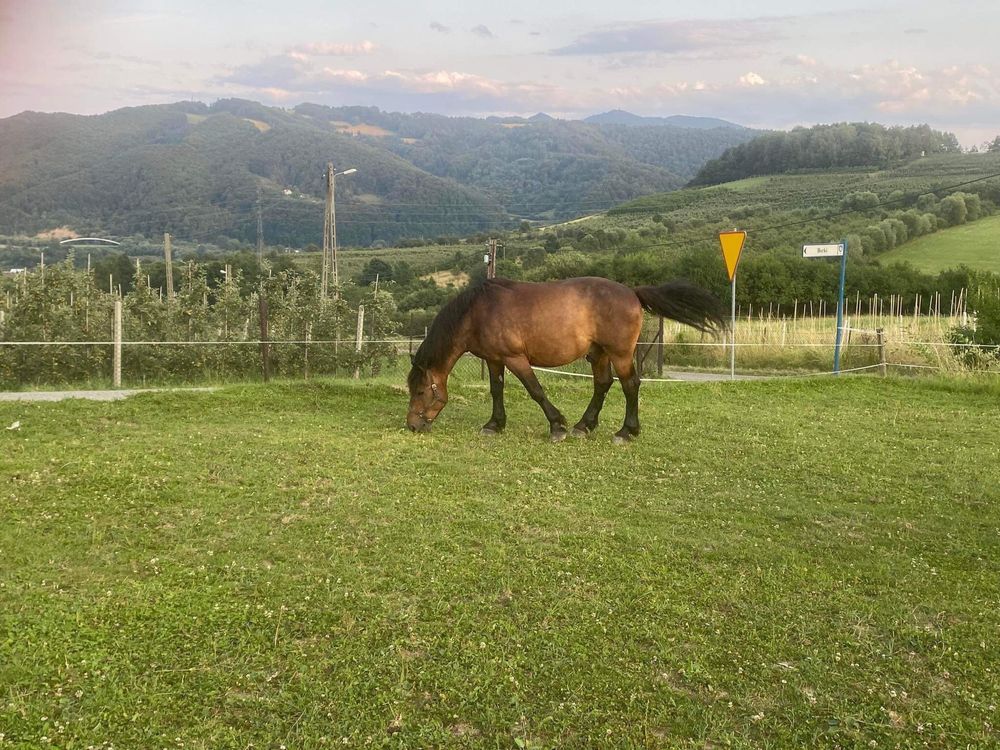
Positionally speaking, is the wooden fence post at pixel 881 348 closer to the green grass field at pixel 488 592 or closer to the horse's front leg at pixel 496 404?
the green grass field at pixel 488 592

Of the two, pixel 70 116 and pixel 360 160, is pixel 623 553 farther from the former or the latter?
pixel 70 116

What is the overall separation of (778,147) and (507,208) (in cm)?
5386

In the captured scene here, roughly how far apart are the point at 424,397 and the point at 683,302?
3.55 meters

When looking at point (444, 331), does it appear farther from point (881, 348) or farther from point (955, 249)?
point (955, 249)

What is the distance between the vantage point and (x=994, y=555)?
5.45 meters

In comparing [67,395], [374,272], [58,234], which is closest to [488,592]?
[67,395]

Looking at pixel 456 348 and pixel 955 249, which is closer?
pixel 456 348

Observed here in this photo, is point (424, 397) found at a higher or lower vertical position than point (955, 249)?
lower

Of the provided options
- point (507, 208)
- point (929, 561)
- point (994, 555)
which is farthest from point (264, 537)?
point (507, 208)

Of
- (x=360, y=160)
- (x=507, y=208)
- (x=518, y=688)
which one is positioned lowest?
(x=518, y=688)

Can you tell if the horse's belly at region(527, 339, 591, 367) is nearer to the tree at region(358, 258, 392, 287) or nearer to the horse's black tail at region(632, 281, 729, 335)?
the horse's black tail at region(632, 281, 729, 335)

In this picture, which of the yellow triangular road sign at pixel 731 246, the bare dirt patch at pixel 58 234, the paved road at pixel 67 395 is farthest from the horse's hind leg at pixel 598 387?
the bare dirt patch at pixel 58 234

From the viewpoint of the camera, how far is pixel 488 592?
4.68 m

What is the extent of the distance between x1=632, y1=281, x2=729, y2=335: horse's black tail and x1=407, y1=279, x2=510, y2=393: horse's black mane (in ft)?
6.38
